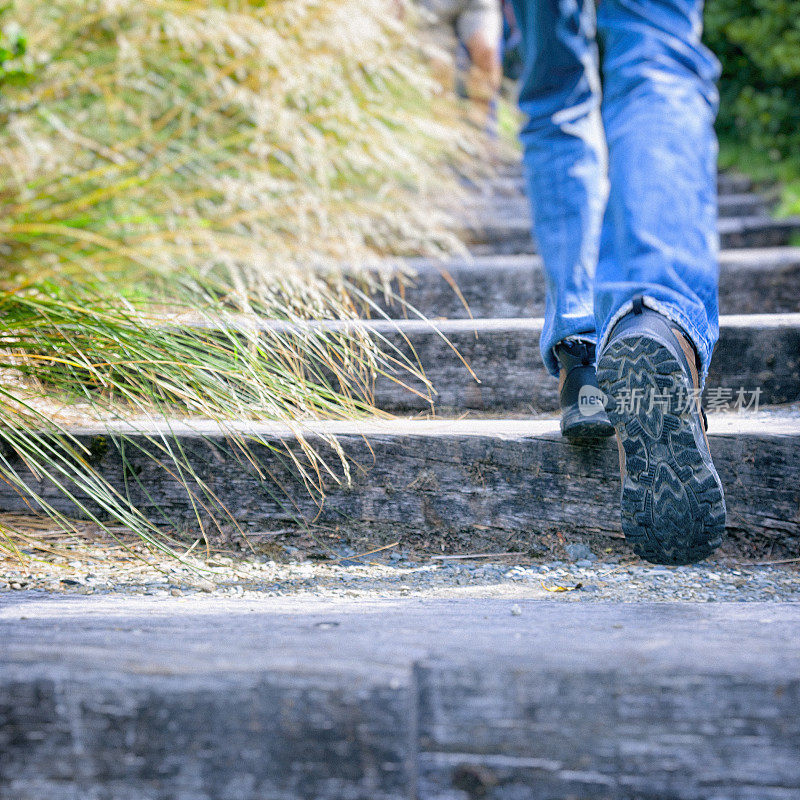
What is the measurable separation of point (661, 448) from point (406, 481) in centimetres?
37

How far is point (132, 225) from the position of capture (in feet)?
5.78

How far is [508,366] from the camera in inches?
50.4

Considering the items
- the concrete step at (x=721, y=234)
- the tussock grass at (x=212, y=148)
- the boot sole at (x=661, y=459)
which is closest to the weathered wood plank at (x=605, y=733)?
the boot sole at (x=661, y=459)

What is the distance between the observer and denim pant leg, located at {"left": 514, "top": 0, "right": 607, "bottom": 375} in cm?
109

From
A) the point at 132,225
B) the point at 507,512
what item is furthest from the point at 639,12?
the point at 132,225

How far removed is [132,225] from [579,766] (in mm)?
1634

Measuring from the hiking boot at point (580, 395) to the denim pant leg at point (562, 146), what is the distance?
0.13 feet

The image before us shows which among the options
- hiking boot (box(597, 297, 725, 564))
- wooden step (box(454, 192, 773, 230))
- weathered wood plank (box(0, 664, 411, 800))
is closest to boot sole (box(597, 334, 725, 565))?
hiking boot (box(597, 297, 725, 564))

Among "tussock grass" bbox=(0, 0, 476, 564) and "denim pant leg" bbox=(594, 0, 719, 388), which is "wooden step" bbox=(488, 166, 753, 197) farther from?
"denim pant leg" bbox=(594, 0, 719, 388)

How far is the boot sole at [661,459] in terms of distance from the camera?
0.75 m

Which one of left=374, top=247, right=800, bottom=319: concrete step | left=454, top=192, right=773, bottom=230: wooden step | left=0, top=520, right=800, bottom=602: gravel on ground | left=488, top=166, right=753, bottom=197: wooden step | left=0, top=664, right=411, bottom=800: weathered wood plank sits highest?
left=488, top=166, right=753, bottom=197: wooden step

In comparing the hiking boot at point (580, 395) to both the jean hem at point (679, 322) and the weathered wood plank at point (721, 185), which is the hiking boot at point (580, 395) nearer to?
the jean hem at point (679, 322)

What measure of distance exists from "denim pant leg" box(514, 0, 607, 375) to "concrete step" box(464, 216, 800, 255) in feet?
3.18

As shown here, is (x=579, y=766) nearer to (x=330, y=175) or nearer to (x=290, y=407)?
(x=290, y=407)
